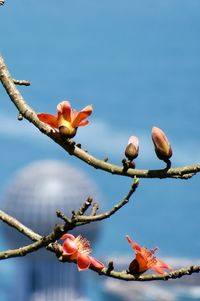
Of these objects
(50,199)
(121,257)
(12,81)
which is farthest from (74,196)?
(12,81)

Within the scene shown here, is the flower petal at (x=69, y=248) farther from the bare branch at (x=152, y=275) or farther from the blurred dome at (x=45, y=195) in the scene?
the blurred dome at (x=45, y=195)

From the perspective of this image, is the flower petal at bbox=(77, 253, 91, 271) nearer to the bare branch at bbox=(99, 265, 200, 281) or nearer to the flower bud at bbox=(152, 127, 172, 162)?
the bare branch at bbox=(99, 265, 200, 281)

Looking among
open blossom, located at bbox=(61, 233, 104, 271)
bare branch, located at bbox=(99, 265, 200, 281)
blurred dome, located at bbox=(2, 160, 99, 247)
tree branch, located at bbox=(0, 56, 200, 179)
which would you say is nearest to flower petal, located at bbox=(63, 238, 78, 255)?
open blossom, located at bbox=(61, 233, 104, 271)

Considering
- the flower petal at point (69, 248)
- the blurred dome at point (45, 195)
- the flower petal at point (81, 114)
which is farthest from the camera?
the blurred dome at point (45, 195)

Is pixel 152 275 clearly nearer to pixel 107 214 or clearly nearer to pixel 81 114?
pixel 107 214

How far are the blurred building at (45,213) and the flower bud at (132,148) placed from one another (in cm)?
6531

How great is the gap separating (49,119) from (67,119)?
0.20 feet

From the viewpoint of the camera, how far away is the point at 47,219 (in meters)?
69.2

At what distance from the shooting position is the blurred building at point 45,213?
7081cm

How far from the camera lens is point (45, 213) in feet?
236

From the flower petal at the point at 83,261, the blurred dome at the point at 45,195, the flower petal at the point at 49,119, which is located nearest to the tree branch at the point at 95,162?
the flower petal at the point at 49,119

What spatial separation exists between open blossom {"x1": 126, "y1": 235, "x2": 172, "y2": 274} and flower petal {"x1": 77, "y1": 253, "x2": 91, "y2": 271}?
0.14 m

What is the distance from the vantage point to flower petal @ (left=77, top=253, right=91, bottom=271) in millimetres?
2551

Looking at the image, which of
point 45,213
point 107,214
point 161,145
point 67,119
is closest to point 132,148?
point 161,145
